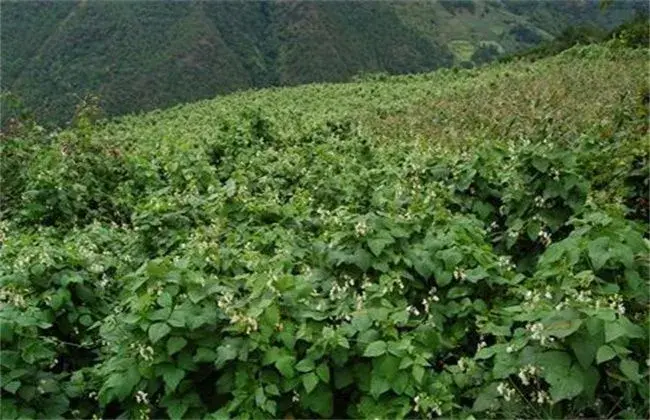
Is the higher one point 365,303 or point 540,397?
point 365,303

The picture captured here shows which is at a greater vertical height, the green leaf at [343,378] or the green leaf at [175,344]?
the green leaf at [175,344]

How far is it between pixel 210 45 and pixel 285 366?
11261cm

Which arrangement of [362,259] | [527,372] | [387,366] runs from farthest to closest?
1. [362,259]
2. [387,366]
3. [527,372]

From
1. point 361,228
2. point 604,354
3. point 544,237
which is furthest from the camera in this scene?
point 544,237

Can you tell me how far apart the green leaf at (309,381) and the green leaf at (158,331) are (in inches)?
32.5

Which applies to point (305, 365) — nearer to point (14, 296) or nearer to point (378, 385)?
point (378, 385)

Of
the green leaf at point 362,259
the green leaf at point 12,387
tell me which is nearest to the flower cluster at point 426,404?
the green leaf at point 362,259

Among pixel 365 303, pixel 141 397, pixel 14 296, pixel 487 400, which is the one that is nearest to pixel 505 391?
pixel 487 400

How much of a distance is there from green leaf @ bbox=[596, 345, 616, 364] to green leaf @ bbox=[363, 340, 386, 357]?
3.61ft

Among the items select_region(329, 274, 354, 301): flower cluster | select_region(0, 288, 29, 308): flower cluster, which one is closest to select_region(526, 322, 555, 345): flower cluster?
select_region(329, 274, 354, 301): flower cluster

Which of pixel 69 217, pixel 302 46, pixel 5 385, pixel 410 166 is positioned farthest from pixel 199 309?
pixel 302 46

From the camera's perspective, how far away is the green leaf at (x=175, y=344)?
4.01 metres

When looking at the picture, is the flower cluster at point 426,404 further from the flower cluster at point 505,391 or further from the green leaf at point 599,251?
the green leaf at point 599,251

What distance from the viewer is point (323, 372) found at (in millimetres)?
3916
